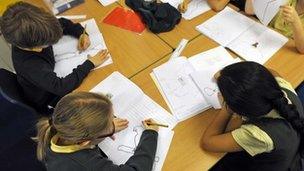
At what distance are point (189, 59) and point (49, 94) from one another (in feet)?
2.69

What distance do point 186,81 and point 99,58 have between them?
49 cm

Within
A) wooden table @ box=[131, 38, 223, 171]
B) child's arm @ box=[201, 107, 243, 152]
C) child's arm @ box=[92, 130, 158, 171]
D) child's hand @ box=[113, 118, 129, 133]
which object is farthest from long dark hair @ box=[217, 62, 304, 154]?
child's hand @ box=[113, 118, 129, 133]

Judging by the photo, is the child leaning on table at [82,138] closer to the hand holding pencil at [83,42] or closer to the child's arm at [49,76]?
the child's arm at [49,76]

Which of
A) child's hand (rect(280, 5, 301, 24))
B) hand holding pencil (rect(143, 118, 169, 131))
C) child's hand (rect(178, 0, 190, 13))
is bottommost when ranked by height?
hand holding pencil (rect(143, 118, 169, 131))

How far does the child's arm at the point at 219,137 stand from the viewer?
4.38 feet

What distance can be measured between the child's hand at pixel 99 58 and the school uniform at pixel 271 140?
2.64 ft

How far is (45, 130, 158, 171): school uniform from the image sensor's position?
128 centimetres

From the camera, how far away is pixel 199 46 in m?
1.80

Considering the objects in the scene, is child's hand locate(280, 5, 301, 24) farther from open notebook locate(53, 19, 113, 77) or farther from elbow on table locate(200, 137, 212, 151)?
open notebook locate(53, 19, 113, 77)

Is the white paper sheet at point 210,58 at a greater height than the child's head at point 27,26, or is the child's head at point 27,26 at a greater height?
the child's head at point 27,26

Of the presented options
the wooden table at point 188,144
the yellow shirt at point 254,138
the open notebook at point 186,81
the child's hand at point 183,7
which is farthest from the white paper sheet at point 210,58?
the yellow shirt at point 254,138

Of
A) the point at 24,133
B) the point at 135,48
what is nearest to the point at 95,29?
the point at 135,48

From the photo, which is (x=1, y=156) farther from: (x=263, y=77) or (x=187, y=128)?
(x=263, y=77)

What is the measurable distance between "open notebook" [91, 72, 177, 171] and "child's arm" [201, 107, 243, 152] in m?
0.16
